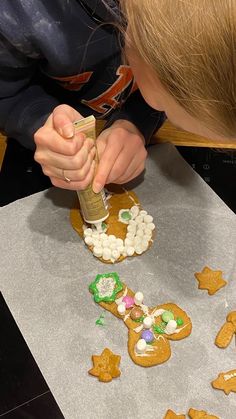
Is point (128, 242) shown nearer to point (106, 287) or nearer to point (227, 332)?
point (106, 287)

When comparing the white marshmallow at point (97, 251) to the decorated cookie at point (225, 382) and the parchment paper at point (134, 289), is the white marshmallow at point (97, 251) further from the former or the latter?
the decorated cookie at point (225, 382)

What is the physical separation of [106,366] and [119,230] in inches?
Result: 8.0

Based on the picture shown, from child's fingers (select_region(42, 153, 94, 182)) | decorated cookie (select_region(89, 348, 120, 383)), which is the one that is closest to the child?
child's fingers (select_region(42, 153, 94, 182))

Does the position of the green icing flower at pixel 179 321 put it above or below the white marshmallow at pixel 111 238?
below

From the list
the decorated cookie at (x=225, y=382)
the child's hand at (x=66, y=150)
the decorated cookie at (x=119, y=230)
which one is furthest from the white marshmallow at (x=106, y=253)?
the decorated cookie at (x=225, y=382)

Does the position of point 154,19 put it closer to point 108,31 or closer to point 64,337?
point 108,31

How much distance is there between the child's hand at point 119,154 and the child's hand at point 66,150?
0.03 metres

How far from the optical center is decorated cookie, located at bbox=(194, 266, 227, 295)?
0.69 m

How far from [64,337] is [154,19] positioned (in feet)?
1.33

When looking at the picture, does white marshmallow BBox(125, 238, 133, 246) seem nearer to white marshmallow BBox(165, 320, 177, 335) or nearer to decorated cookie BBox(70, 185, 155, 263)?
decorated cookie BBox(70, 185, 155, 263)

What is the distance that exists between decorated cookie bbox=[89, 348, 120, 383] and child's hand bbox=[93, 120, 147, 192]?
210mm

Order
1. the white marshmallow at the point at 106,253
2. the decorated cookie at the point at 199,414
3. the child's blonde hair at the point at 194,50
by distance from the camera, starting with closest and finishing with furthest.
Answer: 1. the child's blonde hair at the point at 194,50
2. the decorated cookie at the point at 199,414
3. the white marshmallow at the point at 106,253

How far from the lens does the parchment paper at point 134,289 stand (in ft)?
2.03

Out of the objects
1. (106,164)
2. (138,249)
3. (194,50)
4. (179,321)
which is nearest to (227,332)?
(179,321)
